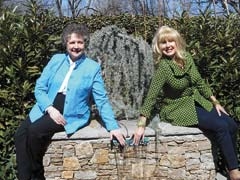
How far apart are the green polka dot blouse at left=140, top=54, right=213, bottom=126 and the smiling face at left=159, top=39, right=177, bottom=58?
68 millimetres

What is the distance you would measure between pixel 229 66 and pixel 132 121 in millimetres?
1278

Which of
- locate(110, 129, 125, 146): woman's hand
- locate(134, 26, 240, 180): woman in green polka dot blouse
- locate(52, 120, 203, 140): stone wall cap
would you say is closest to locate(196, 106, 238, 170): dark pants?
locate(134, 26, 240, 180): woman in green polka dot blouse

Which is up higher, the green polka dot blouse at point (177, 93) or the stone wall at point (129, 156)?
the green polka dot blouse at point (177, 93)

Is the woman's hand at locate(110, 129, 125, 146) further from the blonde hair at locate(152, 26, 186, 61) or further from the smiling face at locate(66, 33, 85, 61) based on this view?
the blonde hair at locate(152, 26, 186, 61)

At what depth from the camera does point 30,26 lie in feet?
16.8

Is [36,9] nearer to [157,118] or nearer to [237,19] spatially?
[157,118]

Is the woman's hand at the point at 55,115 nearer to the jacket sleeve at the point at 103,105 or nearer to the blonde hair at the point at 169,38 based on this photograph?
the jacket sleeve at the point at 103,105

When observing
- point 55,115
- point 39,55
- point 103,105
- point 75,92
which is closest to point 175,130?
point 103,105

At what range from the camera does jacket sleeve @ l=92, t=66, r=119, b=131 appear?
4.26m

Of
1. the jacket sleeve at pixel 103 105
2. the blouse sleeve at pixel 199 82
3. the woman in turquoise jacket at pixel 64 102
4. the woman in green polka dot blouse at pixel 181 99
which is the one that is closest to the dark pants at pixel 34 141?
the woman in turquoise jacket at pixel 64 102

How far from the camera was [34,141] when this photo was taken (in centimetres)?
426

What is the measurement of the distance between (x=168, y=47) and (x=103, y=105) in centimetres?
81

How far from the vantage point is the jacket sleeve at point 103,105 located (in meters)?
4.26

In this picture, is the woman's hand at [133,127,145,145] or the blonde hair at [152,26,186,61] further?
the blonde hair at [152,26,186,61]
